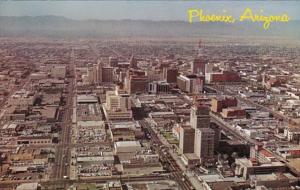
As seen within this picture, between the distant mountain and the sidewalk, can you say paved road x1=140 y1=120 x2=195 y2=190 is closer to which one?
the sidewalk

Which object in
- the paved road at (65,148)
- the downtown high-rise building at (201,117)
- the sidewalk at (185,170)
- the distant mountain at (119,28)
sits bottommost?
the sidewalk at (185,170)

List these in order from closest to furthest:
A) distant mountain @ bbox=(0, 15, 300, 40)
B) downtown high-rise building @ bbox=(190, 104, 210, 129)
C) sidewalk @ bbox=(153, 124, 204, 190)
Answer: sidewalk @ bbox=(153, 124, 204, 190)
downtown high-rise building @ bbox=(190, 104, 210, 129)
distant mountain @ bbox=(0, 15, 300, 40)

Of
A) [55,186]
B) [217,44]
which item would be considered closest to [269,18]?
[55,186]

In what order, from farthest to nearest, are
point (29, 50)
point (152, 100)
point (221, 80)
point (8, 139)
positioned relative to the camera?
point (221, 80), point (152, 100), point (29, 50), point (8, 139)

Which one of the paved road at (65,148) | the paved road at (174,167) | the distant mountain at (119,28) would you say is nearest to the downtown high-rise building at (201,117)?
the paved road at (174,167)

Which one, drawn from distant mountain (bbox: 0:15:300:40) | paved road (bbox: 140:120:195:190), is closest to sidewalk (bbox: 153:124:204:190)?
paved road (bbox: 140:120:195:190)

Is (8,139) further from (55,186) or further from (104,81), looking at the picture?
(104,81)

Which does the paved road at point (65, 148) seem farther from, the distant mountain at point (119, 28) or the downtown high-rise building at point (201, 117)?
the downtown high-rise building at point (201, 117)

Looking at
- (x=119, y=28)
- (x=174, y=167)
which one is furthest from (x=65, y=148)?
(x=119, y=28)
